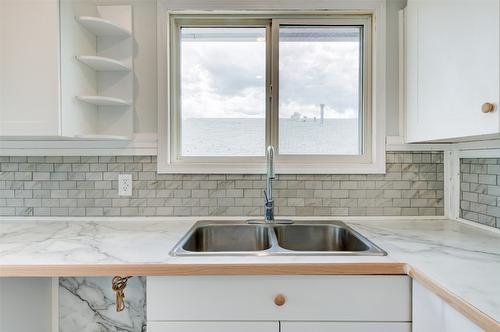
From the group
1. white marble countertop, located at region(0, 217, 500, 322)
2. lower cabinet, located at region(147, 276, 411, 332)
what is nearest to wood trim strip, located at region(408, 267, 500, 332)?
white marble countertop, located at region(0, 217, 500, 322)

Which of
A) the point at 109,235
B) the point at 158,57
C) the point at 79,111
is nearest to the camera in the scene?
the point at 109,235

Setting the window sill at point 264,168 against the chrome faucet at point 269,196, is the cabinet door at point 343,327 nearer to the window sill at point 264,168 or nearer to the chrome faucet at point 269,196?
the chrome faucet at point 269,196

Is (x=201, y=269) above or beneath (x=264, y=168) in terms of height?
beneath

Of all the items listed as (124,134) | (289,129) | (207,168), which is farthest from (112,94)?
(289,129)

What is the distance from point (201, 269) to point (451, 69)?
1186 millimetres

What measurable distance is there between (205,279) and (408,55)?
144 cm

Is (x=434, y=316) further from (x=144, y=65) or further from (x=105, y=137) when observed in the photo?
(x=144, y=65)

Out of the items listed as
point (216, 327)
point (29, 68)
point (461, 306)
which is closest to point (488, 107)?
point (461, 306)

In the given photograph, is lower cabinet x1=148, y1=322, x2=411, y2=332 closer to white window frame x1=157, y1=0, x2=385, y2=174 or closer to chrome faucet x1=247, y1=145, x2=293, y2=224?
chrome faucet x1=247, y1=145, x2=293, y2=224

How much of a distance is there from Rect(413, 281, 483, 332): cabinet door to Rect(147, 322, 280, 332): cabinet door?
0.45 m

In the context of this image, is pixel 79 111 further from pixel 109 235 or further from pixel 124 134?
pixel 109 235

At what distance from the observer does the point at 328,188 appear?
167 cm

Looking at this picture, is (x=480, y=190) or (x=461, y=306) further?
(x=480, y=190)

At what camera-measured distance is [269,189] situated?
1549mm
